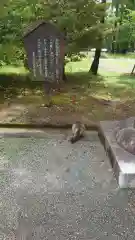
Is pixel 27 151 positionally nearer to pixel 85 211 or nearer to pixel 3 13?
pixel 85 211

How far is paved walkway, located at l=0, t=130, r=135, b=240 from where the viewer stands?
9.05ft

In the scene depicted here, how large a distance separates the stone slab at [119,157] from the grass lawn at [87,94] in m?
1.11

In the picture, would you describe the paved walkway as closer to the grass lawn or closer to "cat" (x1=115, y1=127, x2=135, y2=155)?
"cat" (x1=115, y1=127, x2=135, y2=155)

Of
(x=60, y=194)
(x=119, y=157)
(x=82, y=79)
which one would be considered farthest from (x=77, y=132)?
(x=82, y=79)

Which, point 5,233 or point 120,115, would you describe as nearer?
point 5,233

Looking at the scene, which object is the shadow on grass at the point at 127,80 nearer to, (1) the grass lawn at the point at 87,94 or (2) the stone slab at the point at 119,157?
(1) the grass lawn at the point at 87,94

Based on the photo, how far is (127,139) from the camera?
3949 mm

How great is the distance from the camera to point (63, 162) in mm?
4074

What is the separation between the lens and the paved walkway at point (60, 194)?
2.76m

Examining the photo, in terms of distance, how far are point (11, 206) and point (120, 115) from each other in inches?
138

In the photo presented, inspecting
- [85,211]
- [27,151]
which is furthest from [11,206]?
[27,151]

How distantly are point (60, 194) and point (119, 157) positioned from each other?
89 cm

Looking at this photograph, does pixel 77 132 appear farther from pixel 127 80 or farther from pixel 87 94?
pixel 127 80

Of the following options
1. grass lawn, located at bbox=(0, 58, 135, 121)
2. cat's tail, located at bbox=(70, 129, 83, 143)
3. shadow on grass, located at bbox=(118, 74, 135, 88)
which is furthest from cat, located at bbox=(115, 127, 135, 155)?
shadow on grass, located at bbox=(118, 74, 135, 88)
